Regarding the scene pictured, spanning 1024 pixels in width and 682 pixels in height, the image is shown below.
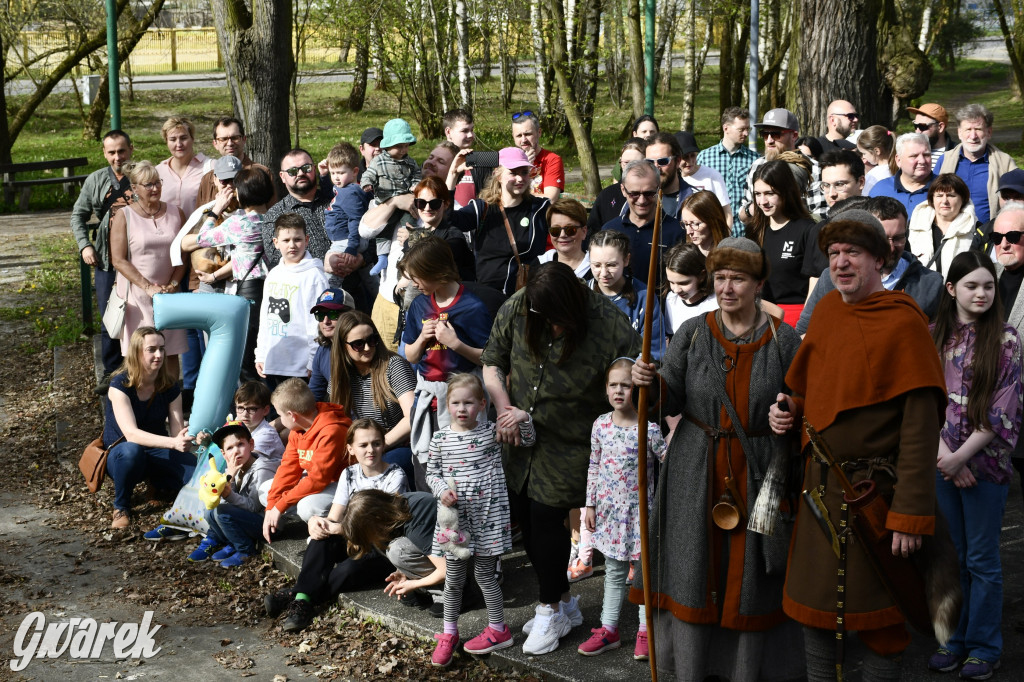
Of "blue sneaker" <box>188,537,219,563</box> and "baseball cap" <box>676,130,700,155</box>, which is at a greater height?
"baseball cap" <box>676,130,700,155</box>

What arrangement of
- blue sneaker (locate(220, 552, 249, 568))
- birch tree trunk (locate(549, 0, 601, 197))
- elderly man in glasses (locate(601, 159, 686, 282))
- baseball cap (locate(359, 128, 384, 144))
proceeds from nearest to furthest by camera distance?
elderly man in glasses (locate(601, 159, 686, 282)) → blue sneaker (locate(220, 552, 249, 568)) → baseball cap (locate(359, 128, 384, 144)) → birch tree trunk (locate(549, 0, 601, 197))

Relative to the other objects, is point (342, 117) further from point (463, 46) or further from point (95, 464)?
point (95, 464)

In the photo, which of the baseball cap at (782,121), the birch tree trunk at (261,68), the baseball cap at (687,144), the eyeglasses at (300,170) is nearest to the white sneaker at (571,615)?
the baseball cap at (687,144)

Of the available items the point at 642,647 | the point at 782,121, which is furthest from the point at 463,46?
the point at 642,647

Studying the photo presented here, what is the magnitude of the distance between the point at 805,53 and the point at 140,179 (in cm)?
671

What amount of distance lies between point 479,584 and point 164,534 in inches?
110

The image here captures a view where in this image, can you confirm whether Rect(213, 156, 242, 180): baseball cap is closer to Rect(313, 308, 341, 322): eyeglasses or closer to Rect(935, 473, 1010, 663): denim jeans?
Rect(313, 308, 341, 322): eyeglasses

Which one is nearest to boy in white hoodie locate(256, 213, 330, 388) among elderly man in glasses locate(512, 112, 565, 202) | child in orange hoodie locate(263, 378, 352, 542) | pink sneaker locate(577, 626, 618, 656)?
child in orange hoodie locate(263, 378, 352, 542)

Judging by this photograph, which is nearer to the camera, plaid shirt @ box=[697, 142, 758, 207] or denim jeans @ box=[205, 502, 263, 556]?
denim jeans @ box=[205, 502, 263, 556]

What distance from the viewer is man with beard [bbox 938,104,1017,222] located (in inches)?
292

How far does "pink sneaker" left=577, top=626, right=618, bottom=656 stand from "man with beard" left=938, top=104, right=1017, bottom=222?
4.02 metres

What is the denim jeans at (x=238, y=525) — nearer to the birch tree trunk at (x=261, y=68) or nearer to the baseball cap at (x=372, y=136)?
the baseball cap at (x=372, y=136)

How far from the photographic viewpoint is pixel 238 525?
22.5 ft

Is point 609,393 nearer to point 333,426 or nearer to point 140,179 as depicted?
point 333,426
